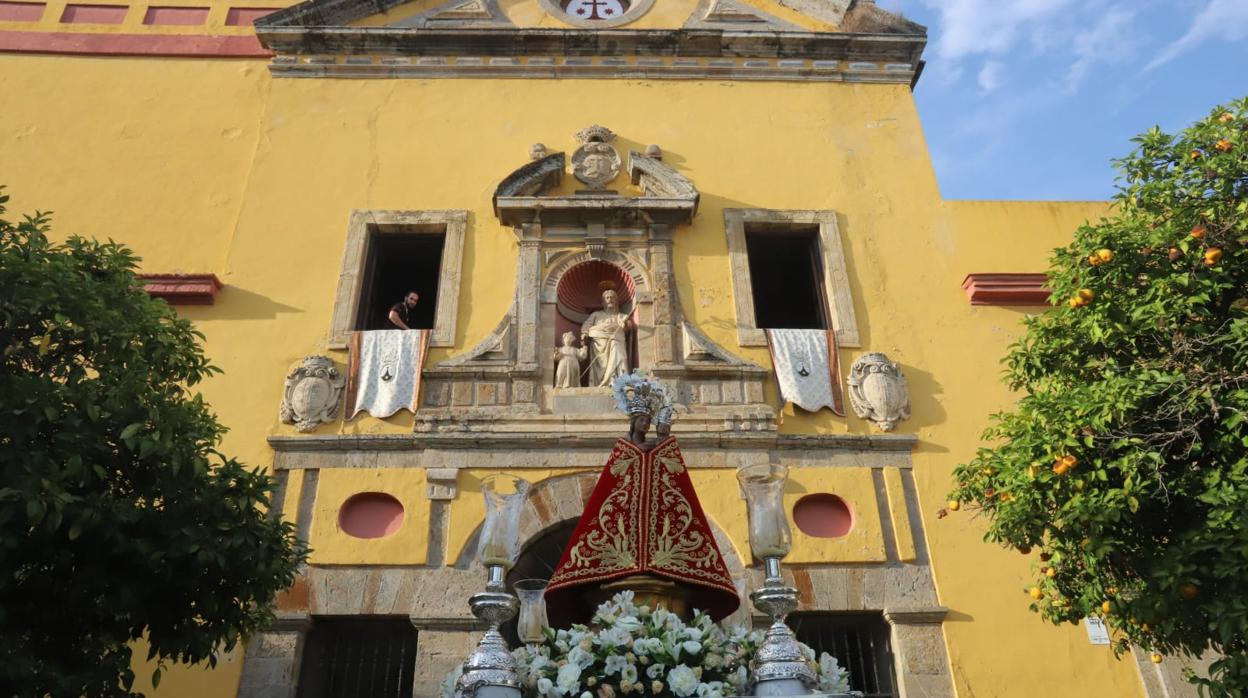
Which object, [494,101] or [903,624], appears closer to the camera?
[903,624]

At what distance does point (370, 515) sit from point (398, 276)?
10.2ft

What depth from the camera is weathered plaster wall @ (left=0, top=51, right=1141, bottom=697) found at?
8.58 m

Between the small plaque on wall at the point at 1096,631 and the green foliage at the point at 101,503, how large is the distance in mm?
5765

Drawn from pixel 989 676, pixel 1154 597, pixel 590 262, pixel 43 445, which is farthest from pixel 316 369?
pixel 1154 597

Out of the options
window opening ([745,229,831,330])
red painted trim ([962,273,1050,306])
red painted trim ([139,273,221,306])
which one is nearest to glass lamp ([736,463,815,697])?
window opening ([745,229,831,330])

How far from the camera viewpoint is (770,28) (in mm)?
11102

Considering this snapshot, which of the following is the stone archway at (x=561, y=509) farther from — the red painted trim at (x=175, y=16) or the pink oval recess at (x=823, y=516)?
the red painted trim at (x=175, y=16)

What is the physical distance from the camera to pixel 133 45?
11344 mm

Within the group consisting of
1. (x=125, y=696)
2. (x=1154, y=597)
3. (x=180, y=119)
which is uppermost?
(x=180, y=119)

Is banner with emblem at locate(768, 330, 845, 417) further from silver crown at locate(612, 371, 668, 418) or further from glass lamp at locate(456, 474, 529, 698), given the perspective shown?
glass lamp at locate(456, 474, 529, 698)

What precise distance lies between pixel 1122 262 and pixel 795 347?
3222mm

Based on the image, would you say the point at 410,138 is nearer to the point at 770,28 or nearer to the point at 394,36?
Result: the point at 394,36

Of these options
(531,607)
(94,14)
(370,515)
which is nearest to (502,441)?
(370,515)

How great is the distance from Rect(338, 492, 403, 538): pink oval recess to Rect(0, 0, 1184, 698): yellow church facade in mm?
29
